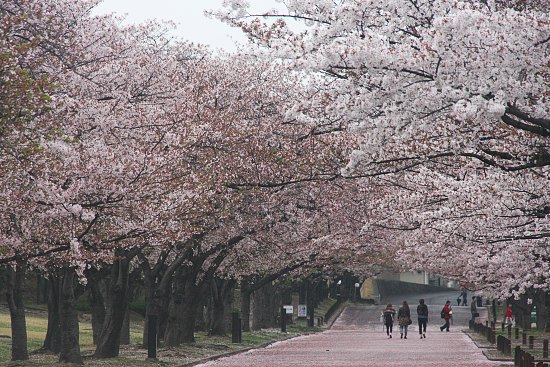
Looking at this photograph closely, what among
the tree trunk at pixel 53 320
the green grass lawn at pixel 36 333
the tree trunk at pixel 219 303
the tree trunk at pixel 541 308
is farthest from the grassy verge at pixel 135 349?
the tree trunk at pixel 541 308

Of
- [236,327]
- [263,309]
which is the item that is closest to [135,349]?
[236,327]

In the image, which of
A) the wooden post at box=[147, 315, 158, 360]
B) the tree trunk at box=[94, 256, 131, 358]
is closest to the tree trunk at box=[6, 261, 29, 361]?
the tree trunk at box=[94, 256, 131, 358]

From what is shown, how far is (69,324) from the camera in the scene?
2359 cm

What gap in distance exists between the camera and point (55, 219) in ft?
61.2

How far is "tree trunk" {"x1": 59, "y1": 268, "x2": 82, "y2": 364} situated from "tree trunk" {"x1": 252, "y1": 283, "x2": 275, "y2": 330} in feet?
94.2

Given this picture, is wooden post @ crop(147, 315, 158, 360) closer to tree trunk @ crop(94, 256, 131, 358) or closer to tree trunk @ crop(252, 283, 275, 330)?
tree trunk @ crop(94, 256, 131, 358)

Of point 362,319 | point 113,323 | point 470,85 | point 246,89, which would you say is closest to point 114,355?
point 113,323

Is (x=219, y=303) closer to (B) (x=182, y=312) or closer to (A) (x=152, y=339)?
(B) (x=182, y=312)

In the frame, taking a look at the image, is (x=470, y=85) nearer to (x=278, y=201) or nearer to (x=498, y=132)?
(x=498, y=132)

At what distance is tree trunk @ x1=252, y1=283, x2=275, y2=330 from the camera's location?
52.6 m

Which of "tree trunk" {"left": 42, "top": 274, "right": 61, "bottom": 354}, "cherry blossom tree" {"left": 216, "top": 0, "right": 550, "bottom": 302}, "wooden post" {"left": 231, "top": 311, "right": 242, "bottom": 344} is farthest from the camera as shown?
"wooden post" {"left": 231, "top": 311, "right": 242, "bottom": 344}

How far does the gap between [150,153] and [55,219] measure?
8.93 ft

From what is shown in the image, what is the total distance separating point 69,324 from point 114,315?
9.42 ft

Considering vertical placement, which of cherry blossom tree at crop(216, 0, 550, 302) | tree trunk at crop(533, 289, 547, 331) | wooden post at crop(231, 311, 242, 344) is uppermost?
cherry blossom tree at crop(216, 0, 550, 302)
